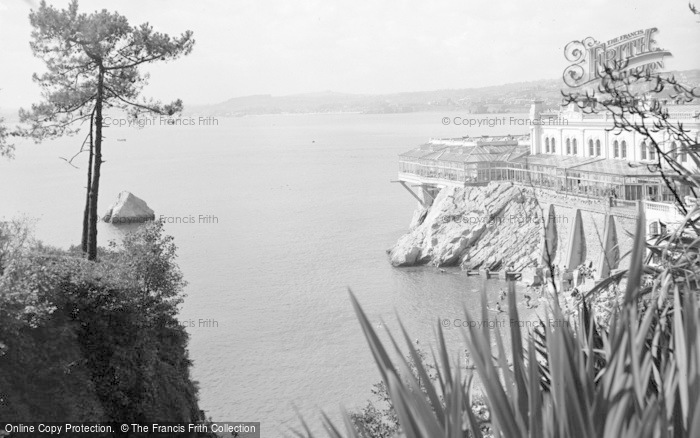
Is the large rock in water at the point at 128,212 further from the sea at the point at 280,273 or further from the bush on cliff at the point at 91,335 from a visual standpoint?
the bush on cliff at the point at 91,335

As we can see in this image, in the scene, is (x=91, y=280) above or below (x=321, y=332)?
above

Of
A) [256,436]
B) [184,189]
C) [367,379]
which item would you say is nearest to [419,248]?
[367,379]

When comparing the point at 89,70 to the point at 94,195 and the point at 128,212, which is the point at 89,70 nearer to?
the point at 94,195

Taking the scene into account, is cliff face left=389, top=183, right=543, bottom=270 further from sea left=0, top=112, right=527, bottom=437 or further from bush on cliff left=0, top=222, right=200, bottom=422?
bush on cliff left=0, top=222, right=200, bottom=422

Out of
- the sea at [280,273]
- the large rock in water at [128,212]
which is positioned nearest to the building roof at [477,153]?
the sea at [280,273]

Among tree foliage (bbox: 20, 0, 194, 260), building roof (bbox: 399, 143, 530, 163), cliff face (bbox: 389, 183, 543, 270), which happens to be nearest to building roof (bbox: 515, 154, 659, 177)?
cliff face (bbox: 389, 183, 543, 270)

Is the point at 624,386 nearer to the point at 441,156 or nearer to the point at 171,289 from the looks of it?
the point at 171,289
